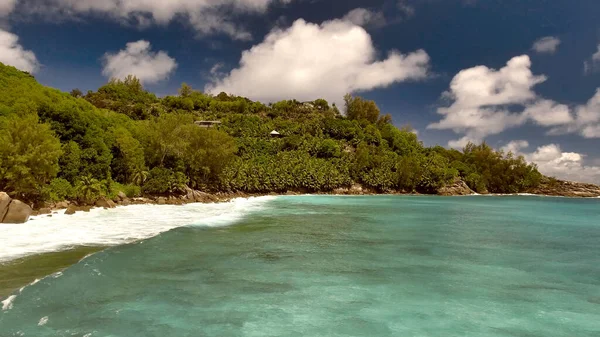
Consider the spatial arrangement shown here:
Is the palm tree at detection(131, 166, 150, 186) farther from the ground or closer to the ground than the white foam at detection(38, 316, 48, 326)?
farther from the ground

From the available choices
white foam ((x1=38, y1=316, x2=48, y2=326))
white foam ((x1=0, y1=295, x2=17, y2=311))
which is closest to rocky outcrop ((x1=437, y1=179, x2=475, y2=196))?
white foam ((x1=0, y1=295, x2=17, y2=311))

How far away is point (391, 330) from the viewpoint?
10.9 m

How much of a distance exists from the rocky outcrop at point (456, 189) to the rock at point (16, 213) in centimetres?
11733

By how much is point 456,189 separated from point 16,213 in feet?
415

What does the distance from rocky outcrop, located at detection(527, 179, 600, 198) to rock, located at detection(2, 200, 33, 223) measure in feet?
558

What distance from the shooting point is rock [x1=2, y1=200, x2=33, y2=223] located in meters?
28.6

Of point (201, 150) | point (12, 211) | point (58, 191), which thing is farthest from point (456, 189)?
point (12, 211)

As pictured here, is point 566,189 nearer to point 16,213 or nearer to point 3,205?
point 16,213

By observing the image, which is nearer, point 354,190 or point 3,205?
point 3,205

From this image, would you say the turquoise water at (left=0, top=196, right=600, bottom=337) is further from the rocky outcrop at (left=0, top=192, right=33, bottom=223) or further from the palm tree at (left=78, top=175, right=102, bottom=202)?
the palm tree at (left=78, top=175, right=102, bottom=202)

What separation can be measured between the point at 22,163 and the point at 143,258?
26.2 metres

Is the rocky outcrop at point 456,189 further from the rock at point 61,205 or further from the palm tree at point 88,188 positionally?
the rock at point 61,205

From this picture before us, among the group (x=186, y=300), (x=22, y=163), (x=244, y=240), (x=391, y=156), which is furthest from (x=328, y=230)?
(x=391, y=156)

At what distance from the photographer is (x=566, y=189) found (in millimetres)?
160625
